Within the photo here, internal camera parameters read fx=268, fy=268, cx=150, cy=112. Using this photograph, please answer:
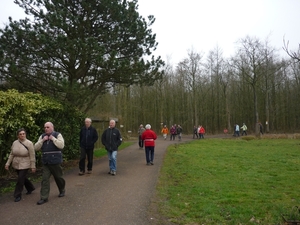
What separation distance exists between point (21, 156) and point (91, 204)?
1.98 m

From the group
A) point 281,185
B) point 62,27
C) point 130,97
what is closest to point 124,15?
point 62,27

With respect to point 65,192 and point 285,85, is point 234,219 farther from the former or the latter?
point 285,85

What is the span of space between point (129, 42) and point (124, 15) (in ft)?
4.49

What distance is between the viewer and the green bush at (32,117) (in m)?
7.78

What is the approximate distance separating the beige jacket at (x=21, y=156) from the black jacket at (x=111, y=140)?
3.13 m

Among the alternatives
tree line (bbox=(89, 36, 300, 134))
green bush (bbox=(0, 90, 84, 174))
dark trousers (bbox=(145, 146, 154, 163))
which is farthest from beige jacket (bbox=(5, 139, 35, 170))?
tree line (bbox=(89, 36, 300, 134))

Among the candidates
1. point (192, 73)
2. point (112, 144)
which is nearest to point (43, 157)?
point (112, 144)

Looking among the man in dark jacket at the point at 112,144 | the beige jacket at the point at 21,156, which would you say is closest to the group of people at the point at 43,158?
the beige jacket at the point at 21,156

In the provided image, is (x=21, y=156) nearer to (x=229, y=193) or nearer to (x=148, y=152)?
(x=229, y=193)

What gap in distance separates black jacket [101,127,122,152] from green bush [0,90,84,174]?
2216 millimetres

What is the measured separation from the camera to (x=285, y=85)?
45.4m

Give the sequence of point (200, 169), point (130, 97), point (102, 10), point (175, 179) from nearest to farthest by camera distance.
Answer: point (175, 179) < point (200, 169) < point (102, 10) < point (130, 97)

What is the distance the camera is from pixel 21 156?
6.20 m

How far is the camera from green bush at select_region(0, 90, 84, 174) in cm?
778
